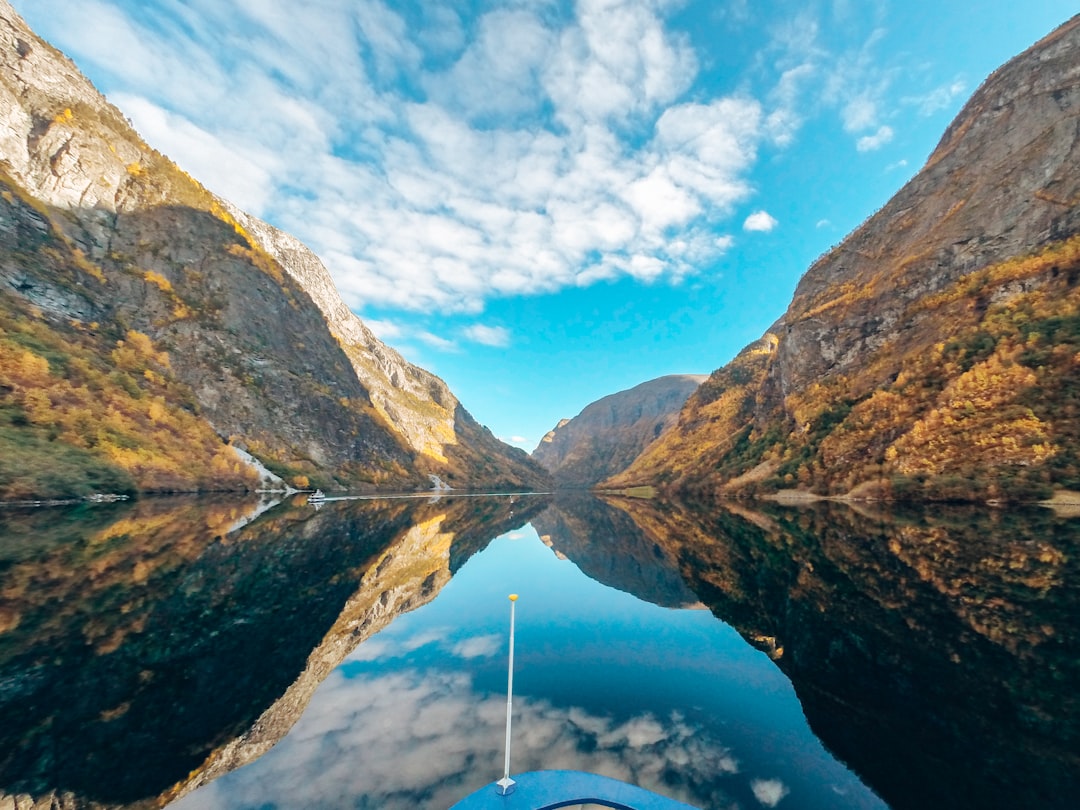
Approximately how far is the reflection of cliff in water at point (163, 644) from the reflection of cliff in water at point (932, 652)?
10.6 m

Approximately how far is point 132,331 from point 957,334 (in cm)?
13382

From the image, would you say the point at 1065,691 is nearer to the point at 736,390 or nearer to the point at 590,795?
the point at 590,795

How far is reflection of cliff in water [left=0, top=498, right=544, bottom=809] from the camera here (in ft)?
21.3

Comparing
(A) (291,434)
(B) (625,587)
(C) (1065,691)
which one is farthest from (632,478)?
(C) (1065,691)

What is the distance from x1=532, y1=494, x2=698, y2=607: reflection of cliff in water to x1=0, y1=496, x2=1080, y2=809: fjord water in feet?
1.27

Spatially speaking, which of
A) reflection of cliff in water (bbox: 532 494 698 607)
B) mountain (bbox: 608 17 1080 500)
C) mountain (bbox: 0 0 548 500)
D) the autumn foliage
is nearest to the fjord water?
reflection of cliff in water (bbox: 532 494 698 607)

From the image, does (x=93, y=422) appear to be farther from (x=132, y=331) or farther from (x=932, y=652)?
(x=932, y=652)

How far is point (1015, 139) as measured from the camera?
6900 centimetres

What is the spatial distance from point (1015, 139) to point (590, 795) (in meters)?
113

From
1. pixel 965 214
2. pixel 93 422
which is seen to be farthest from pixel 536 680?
pixel 965 214

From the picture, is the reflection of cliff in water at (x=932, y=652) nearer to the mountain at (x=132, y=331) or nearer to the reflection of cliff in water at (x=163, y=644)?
the reflection of cliff in water at (x=163, y=644)

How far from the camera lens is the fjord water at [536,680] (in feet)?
20.1

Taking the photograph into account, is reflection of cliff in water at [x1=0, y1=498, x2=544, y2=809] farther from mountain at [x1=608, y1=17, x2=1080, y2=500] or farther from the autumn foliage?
mountain at [x1=608, y1=17, x2=1080, y2=500]

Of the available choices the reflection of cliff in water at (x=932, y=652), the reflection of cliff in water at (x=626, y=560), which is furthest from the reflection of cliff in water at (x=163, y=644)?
the reflection of cliff in water at (x=932, y=652)
